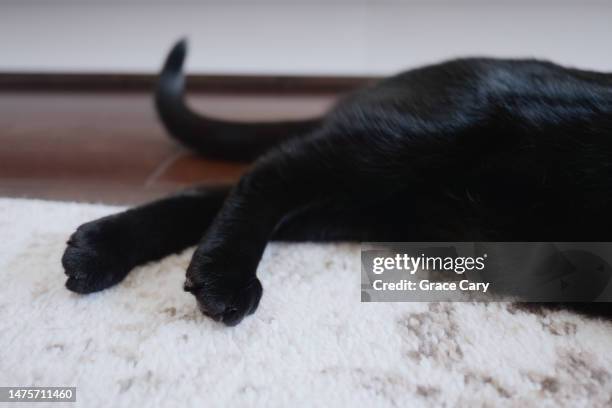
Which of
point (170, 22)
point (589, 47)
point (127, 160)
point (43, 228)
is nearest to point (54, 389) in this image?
point (43, 228)

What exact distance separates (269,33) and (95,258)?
114 centimetres

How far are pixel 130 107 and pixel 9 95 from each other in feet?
1.38

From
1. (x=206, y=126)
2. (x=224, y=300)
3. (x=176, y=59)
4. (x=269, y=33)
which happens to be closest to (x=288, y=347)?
(x=224, y=300)

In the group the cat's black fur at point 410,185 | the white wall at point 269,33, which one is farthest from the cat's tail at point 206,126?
the white wall at point 269,33

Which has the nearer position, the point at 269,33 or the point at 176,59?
the point at 176,59


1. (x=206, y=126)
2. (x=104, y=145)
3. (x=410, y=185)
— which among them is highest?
(x=410, y=185)

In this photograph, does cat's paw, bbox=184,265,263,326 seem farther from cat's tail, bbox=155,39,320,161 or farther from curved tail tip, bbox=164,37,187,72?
curved tail tip, bbox=164,37,187,72

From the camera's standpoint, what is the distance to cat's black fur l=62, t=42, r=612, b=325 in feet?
2.05

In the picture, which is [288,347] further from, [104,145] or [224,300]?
[104,145]

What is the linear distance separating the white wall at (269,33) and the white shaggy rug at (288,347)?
3.44ft

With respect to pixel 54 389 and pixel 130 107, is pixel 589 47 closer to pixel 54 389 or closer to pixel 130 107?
pixel 130 107

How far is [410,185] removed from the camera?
730mm

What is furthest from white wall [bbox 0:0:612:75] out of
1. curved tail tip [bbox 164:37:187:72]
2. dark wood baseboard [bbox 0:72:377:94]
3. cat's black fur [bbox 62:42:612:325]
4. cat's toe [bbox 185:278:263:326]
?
cat's toe [bbox 185:278:263:326]

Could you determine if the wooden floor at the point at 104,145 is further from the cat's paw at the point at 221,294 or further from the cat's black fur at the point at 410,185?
the cat's paw at the point at 221,294
